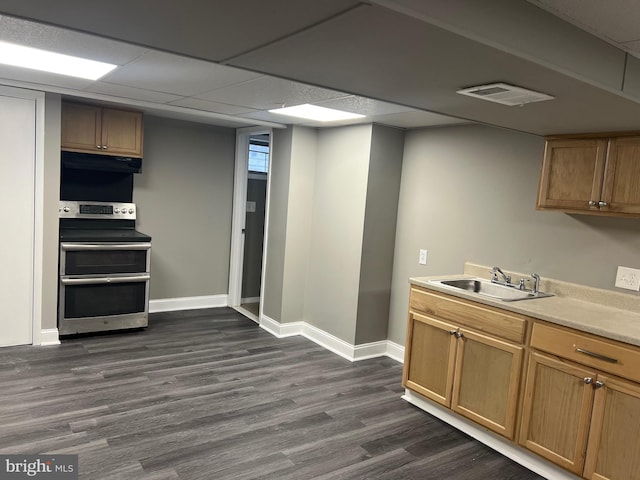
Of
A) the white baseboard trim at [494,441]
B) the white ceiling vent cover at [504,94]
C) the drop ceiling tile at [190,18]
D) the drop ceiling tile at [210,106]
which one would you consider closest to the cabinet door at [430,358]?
the white baseboard trim at [494,441]

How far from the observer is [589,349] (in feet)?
7.85

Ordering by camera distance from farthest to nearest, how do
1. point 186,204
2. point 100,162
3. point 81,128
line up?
point 186,204 < point 100,162 < point 81,128

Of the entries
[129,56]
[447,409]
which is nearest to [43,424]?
[129,56]

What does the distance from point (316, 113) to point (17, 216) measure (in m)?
2.52

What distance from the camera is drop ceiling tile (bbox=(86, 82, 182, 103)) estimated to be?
3346mm

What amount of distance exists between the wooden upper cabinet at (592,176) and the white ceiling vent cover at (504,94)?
2.97 ft

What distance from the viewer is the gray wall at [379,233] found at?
4.14 m

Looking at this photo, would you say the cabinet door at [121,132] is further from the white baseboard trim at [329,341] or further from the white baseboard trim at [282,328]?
the white baseboard trim at [329,341]

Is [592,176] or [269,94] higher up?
[269,94]

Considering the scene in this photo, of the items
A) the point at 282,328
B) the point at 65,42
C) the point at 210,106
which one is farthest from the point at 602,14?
the point at 282,328

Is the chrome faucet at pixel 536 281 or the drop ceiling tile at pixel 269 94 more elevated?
the drop ceiling tile at pixel 269 94

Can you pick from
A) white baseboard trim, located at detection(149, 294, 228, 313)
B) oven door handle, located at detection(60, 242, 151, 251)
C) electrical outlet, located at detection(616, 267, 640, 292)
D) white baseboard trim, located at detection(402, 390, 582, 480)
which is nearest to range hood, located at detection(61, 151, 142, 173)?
oven door handle, located at detection(60, 242, 151, 251)

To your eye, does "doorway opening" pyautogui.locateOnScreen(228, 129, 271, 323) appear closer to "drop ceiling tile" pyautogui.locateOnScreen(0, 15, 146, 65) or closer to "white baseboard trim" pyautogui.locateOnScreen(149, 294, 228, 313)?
"white baseboard trim" pyautogui.locateOnScreen(149, 294, 228, 313)

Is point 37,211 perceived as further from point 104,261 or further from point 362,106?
point 362,106
